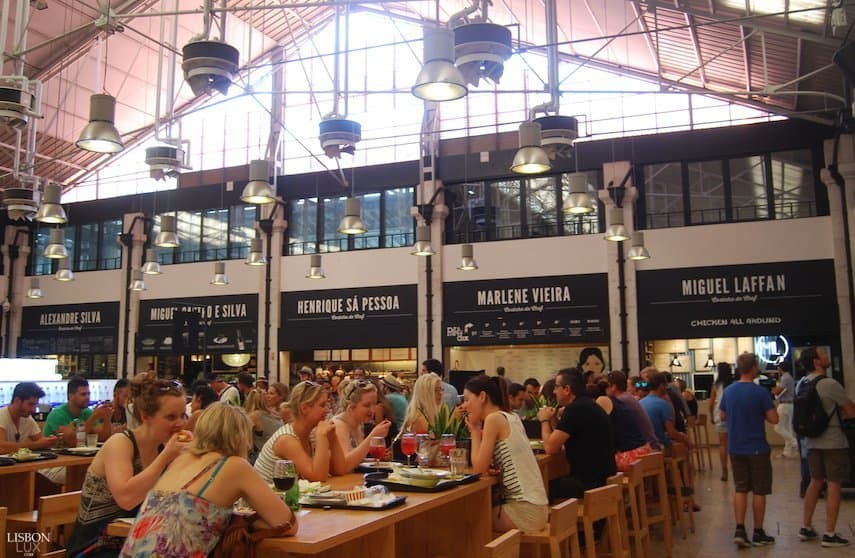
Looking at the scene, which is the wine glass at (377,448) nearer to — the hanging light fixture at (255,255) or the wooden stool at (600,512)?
the wooden stool at (600,512)

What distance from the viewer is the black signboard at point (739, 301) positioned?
48.5 ft

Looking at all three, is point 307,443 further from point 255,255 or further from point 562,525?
point 255,255

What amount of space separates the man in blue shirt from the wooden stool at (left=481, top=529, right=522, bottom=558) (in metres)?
4.40

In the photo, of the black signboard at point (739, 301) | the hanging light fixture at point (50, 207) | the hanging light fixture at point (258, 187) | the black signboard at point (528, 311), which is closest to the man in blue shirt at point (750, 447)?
the hanging light fixture at point (258, 187)

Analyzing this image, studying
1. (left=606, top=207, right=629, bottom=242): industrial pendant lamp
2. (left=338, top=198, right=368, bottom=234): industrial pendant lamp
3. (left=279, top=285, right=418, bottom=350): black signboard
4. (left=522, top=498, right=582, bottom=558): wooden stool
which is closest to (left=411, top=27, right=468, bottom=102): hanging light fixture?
(left=522, top=498, right=582, bottom=558): wooden stool

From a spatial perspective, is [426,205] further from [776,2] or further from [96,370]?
[96,370]

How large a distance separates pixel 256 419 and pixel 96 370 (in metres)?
16.3

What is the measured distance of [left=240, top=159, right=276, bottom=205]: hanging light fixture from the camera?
9.05m

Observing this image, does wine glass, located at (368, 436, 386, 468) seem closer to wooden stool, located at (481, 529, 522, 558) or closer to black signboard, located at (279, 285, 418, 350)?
wooden stool, located at (481, 529, 522, 558)

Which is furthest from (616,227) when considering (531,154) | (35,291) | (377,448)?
(35,291)

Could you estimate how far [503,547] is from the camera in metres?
2.88

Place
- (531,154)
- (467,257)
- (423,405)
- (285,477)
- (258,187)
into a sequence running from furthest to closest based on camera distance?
(467,257)
(258,187)
(531,154)
(423,405)
(285,477)

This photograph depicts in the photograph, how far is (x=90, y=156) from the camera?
2259 centimetres

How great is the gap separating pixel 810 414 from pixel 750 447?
0.63 metres
